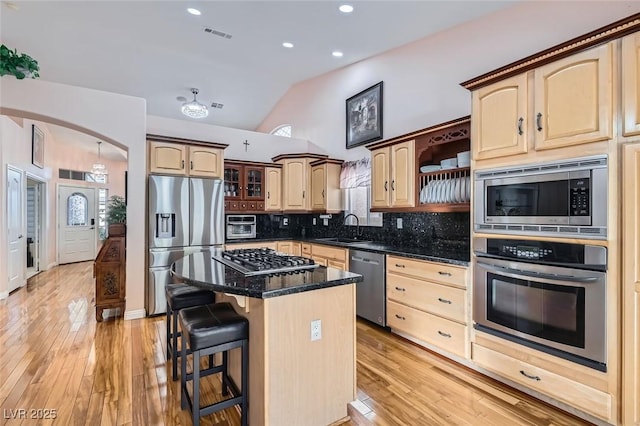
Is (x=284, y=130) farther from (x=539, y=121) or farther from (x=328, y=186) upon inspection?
(x=539, y=121)

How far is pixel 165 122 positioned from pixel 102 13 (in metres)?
1.51

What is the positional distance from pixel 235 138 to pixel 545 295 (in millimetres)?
4934

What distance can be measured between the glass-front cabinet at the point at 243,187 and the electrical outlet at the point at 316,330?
3.50m

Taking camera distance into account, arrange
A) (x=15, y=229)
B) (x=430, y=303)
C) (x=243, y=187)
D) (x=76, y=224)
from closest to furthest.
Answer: (x=430, y=303) < (x=243, y=187) < (x=15, y=229) < (x=76, y=224)

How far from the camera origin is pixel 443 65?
3.65 meters

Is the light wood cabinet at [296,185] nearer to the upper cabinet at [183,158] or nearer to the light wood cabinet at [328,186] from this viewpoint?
the light wood cabinet at [328,186]

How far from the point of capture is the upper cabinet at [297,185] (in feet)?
17.4

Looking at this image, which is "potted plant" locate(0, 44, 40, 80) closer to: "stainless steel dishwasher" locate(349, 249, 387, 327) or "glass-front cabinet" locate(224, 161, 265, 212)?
"glass-front cabinet" locate(224, 161, 265, 212)

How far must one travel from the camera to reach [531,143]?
2.18 meters

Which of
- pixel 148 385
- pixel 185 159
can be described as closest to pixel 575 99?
pixel 148 385

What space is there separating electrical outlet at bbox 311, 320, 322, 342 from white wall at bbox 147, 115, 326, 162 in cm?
416

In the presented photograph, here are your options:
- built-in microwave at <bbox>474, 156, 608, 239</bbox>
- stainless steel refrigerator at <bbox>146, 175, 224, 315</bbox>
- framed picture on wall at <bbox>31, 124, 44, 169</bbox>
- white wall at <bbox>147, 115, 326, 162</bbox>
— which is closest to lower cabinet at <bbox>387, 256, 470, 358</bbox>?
built-in microwave at <bbox>474, 156, 608, 239</bbox>

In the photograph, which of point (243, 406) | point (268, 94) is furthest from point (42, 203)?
point (243, 406)

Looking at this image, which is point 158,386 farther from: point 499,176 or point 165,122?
point 165,122
